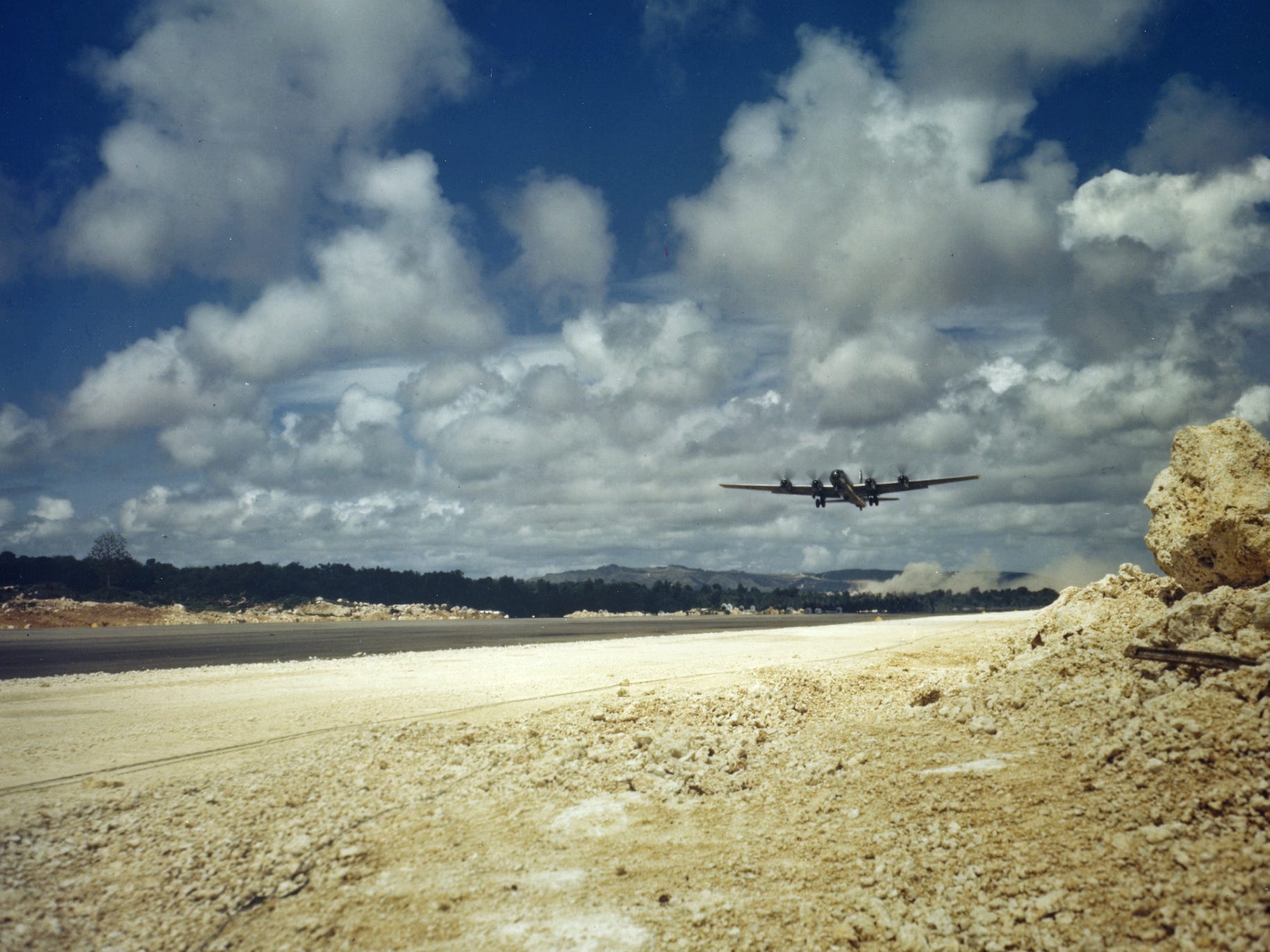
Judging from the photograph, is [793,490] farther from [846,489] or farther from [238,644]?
[238,644]

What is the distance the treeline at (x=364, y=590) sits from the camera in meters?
96.1

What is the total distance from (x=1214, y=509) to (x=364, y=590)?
12317 centimetres

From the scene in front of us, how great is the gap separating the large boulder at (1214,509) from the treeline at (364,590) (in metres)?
86.5

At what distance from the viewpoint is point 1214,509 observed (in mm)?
9219

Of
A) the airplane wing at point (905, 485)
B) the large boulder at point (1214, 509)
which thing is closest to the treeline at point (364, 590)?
the airplane wing at point (905, 485)

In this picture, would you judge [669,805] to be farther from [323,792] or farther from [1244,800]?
[1244,800]

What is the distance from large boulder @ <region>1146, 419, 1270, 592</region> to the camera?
350 inches

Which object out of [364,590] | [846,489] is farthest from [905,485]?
[364,590]

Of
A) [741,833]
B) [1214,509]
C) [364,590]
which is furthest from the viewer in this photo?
[364,590]

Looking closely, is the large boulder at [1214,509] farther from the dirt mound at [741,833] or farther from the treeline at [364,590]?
the treeline at [364,590]

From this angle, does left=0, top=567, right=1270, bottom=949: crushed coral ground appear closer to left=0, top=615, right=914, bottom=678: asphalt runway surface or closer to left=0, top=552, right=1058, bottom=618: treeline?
left=0, top=615, right=914, bottom=678: asphalt runway surface

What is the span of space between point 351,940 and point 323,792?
3.03m

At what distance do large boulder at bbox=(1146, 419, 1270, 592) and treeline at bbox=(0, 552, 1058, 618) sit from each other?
86.5 meters

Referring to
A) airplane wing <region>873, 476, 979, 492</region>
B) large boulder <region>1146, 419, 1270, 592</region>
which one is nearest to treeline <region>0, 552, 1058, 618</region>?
airplane wing <region>873, 476, 979, 492</region>
